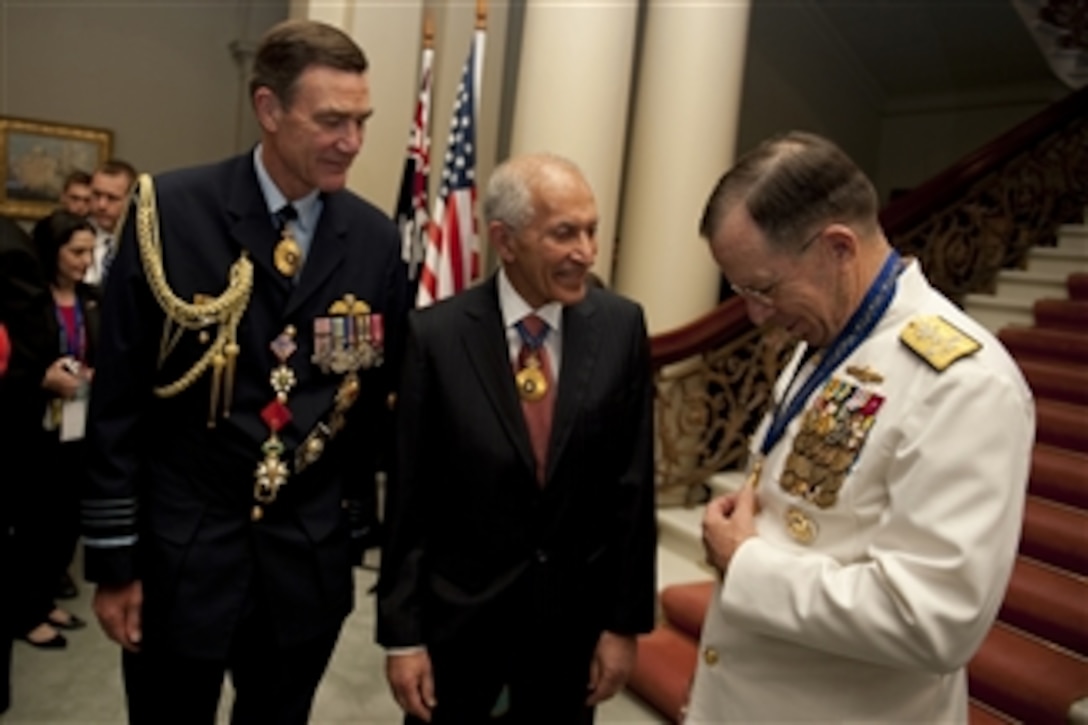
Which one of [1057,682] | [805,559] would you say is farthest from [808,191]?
[1057,682]

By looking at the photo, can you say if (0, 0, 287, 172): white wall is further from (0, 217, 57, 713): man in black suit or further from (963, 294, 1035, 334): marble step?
(963, 294, 1035, 334): marble step

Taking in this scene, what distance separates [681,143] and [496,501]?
318cm

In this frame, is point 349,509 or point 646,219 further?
point 646,219

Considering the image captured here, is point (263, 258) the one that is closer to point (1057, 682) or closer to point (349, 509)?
point (349, 509)

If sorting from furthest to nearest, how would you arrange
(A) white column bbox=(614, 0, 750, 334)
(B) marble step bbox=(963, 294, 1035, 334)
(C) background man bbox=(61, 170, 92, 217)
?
(B) marble step bbox=(963, 294, 1035, 334) < (A) white column bbox=(614, 0, 750, 334) < (C) background man bbox=(61, 170, 92, 217)

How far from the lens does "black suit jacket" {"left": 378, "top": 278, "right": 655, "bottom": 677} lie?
5.38 ft

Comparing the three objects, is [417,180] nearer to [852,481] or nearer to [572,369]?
[572,369]

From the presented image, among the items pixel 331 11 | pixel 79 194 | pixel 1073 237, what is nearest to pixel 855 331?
pixel 79 194

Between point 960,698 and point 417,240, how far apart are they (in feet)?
10.9

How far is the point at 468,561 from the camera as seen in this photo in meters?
1.67

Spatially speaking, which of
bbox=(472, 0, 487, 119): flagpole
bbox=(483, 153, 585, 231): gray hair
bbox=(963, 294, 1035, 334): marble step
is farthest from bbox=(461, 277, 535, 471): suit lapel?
bbox=(963, 294, 1035, 334): marble step

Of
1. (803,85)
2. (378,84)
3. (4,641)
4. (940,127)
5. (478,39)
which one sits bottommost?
(4,641)

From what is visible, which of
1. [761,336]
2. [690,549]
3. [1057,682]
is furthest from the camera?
[761,336]

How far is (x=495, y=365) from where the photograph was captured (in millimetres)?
1666
